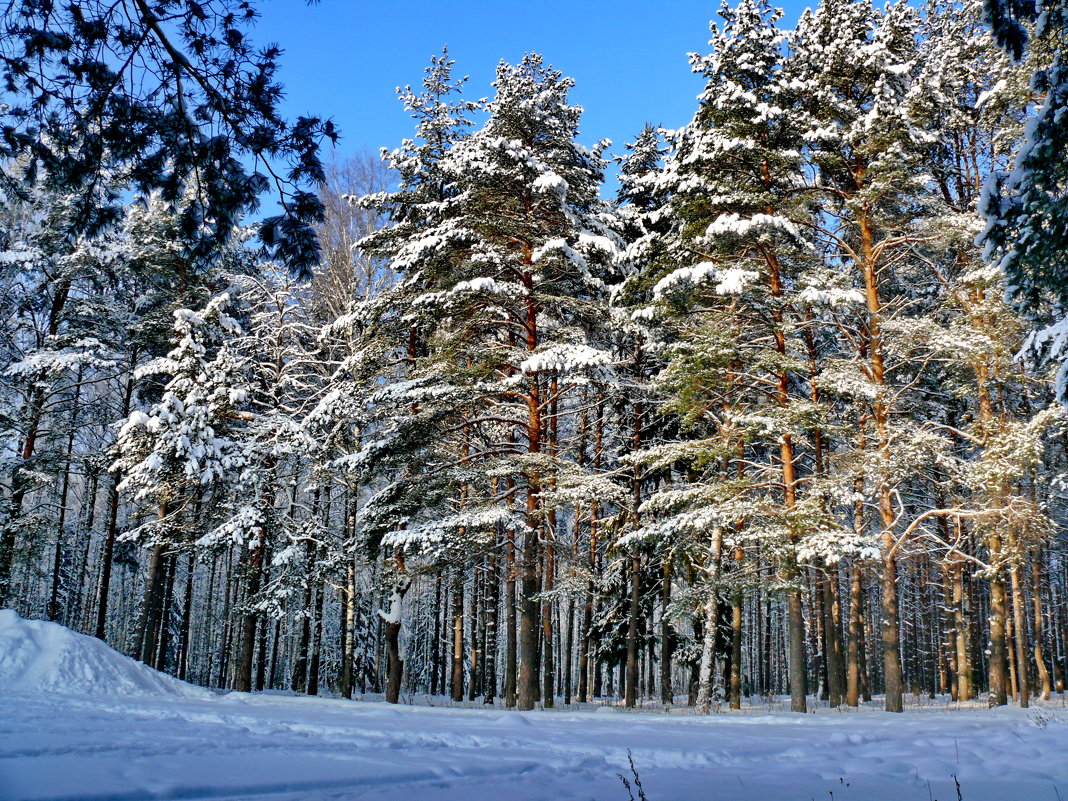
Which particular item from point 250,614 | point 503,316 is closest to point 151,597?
point 250,614

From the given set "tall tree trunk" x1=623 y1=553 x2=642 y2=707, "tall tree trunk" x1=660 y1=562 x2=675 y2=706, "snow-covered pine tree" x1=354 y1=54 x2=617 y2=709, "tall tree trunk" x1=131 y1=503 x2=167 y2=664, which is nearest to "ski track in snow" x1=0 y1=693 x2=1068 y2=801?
"snow-covered pine tree" x1=354 y1=54 x2=617 y2=709

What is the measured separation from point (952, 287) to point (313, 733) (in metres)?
16.4

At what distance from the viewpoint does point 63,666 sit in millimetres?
11836

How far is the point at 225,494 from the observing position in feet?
65.8

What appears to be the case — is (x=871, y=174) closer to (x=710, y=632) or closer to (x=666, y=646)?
(x=710, y=632)

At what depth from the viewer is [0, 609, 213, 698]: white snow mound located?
1131 cm

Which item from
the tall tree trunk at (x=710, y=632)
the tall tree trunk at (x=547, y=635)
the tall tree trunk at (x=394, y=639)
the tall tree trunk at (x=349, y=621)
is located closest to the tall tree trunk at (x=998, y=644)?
the tall tree trunk at (x=710, y=632)

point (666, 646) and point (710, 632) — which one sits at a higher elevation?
point (710, 632)

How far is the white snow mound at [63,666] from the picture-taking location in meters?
11.3

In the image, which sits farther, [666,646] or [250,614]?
[666,646]

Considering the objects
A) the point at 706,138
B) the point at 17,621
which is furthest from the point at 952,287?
the point at 17,621

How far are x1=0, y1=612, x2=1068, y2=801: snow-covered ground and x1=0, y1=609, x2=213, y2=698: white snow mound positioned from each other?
2.15 metres

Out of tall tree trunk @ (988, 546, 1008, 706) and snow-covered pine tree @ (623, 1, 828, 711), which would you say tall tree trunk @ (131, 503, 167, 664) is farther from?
tall tree trunk @ (988, 546, 1008, 706)

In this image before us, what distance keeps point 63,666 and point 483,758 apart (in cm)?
992
